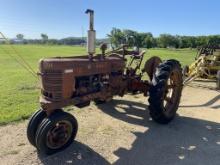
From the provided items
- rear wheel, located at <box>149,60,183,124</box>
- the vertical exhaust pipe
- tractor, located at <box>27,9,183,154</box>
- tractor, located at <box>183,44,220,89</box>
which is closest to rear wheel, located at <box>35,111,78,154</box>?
tractor, located at <box>27,9,183,154</box>

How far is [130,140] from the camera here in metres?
5.62

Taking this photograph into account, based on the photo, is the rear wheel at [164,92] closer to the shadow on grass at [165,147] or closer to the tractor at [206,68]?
the shadow on grass at [165,147]

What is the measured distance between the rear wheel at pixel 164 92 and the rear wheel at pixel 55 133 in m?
1.99

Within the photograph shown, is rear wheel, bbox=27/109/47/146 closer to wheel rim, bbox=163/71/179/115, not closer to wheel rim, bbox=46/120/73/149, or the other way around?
wheel rim, bbox=46/120/73/149

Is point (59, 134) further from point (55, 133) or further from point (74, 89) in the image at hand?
point (74, 89)

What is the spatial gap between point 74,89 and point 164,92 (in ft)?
7.30

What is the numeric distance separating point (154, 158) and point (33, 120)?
6.71 feet

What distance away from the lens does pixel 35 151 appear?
500 centimetres

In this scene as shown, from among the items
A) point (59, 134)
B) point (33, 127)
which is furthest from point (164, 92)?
point (33, 127)

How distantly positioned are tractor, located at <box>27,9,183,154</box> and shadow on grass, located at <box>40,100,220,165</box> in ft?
0.78

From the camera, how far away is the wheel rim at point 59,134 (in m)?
4.81

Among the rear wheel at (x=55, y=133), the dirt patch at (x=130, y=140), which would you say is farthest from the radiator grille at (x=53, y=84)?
the dirt patch at (x=130, y=140)

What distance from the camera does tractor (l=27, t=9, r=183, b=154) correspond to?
483 centimetres

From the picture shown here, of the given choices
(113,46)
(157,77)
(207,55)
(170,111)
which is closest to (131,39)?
(113,46)
